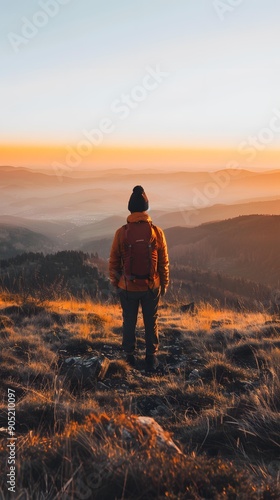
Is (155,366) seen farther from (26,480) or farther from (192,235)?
(192,235)

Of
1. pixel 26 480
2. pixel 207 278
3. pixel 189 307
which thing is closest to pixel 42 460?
pixel 26 480

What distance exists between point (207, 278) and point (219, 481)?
9055 cm

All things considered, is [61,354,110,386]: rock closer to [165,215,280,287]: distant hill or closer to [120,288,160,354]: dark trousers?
[120,288,160,354]: dark trousers

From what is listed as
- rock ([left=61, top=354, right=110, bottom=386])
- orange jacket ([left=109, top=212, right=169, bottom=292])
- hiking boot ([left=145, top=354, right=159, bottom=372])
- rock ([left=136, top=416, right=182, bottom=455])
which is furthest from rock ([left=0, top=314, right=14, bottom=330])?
rock ([left=136, top=416, right=182, bottom=455])

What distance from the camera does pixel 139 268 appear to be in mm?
6184

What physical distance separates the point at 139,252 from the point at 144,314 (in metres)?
1.04

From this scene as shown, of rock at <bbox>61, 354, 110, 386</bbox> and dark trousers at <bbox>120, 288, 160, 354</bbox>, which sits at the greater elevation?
dark trousers at <bbox>120, 288, 160, 354</bbox>

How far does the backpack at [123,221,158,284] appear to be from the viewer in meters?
6.12

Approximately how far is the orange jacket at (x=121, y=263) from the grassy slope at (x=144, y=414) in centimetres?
120

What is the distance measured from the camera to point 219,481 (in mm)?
2332

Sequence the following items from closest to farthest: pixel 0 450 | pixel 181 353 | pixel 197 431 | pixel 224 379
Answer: pixel 0 450 → pixel 197 431 → pixel 224 379 → pixel 181 353

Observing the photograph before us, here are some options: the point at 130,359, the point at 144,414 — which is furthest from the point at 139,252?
the point at 144,414

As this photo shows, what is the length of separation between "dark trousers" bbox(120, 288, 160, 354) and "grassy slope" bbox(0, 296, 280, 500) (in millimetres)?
335

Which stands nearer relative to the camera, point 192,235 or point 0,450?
point 0,450
